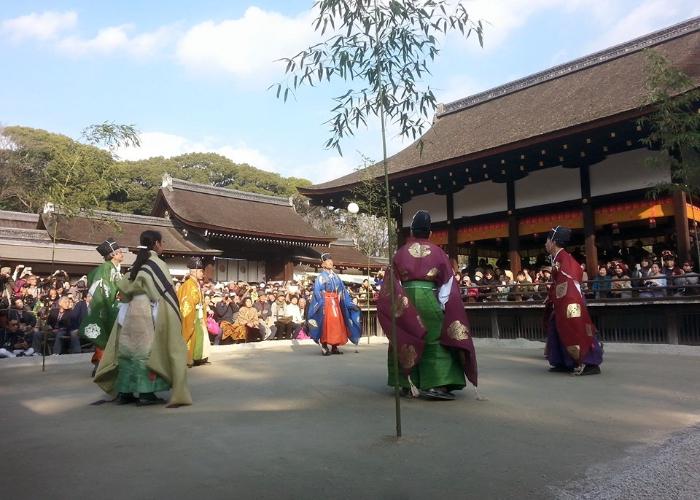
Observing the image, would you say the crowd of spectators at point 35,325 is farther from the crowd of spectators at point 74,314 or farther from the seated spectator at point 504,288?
the seated spectator at point 504,288

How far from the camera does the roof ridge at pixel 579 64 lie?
49.5 feet

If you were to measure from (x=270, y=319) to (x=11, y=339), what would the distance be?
5656 mm

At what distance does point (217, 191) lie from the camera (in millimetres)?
26797

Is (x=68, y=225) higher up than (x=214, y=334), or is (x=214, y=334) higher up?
(x=68, y=225)

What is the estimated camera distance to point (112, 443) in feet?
11.9

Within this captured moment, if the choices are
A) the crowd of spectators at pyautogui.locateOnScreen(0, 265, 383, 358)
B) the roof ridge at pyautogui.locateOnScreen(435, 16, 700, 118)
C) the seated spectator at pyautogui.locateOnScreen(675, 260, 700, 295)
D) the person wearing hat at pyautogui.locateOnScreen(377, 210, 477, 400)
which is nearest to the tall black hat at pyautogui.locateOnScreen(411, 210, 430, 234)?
the person wearing hat at pyautogui.locateOnScreen(377, 210, 477, 400)

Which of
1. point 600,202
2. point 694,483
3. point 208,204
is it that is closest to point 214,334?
point 600,202

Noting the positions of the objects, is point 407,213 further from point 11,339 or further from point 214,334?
point 11,339

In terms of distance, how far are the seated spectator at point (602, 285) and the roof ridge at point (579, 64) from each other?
283 inches

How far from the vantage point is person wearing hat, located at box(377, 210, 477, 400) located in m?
4.87

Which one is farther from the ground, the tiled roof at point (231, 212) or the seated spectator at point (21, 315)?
the tiled roof at point (231, 212)

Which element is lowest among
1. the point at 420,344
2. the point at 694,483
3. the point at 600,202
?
the point at 694,483

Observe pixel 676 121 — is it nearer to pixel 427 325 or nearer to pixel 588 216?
pixel 588 216

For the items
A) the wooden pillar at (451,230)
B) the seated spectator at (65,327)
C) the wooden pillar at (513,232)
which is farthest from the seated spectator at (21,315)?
the wooden pillar at (513,232)
